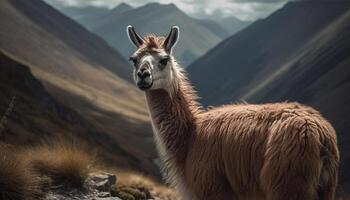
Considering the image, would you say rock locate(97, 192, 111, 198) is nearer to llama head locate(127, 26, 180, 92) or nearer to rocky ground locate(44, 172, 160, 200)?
rocky ground locate(44, 172, 160, 200)

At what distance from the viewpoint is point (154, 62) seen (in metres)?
10.3

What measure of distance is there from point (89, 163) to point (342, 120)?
173 m

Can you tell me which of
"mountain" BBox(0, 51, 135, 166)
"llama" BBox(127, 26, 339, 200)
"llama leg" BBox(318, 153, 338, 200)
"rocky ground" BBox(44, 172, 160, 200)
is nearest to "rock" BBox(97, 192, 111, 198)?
"rocky ground" BBox(44, 172, 160, 200)

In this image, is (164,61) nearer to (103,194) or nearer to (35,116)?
(103,194)

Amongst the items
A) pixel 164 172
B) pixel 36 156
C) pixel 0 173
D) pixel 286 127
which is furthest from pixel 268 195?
pixel 36 156

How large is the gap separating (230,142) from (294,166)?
59.7 inches

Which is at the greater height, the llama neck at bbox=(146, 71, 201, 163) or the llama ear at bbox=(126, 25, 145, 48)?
the llama ear at bbox=(126, 25, 145, 48)

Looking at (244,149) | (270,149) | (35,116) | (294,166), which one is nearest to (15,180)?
(244,149)

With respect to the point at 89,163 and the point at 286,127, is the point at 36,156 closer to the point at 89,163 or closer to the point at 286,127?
the point at 89,163

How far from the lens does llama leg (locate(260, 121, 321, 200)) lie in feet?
24.0

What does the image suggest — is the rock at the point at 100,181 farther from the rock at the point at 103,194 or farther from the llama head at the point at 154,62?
the llama head at the point at 154,62

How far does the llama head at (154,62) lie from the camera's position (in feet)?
32.4

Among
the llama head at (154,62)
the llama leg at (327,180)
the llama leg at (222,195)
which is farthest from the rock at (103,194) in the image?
the llama leg at (327,180)

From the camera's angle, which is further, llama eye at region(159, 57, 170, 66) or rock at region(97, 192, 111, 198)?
rock at region(97, 192, 111, 198)
